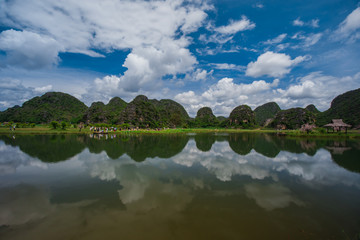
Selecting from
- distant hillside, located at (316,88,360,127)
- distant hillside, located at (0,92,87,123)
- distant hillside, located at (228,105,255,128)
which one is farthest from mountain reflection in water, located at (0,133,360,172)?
distant hillside, located at (0,92,87,123)

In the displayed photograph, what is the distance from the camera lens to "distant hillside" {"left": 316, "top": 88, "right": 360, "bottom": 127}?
5331cm

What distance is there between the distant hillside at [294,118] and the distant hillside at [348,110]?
4.69 meters

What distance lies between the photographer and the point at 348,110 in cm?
5841

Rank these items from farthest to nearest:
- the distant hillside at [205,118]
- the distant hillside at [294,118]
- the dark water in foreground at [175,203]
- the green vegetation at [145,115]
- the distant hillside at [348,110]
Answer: the distant hillside at [205,118] → the distant hillside at [294,118] → the green vegetation at [145,115] → the distant hillside at [348,110] → the dark water in foreground at [175,203]

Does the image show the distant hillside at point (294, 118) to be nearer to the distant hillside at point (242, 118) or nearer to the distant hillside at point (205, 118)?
the distant hillside at point (242, 118)

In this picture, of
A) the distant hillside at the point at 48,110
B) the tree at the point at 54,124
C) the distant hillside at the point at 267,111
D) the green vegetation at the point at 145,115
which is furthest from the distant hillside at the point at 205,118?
the tree at the point at 54,124

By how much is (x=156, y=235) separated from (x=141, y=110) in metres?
70.4

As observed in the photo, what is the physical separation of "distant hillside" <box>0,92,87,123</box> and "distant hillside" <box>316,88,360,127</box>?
358ft

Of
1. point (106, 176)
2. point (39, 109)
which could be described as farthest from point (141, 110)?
point (106, 176)

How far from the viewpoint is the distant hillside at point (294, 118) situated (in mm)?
68438

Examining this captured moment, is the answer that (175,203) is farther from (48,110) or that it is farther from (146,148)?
(48,110)

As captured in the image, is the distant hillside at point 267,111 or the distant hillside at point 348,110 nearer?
the distant hillside at point 348,110

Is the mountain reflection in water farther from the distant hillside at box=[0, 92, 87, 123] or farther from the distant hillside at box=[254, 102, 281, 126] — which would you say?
the distant hillside at box=[254, 102, 281, 126]

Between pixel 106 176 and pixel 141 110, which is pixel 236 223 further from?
pixel 141 110
